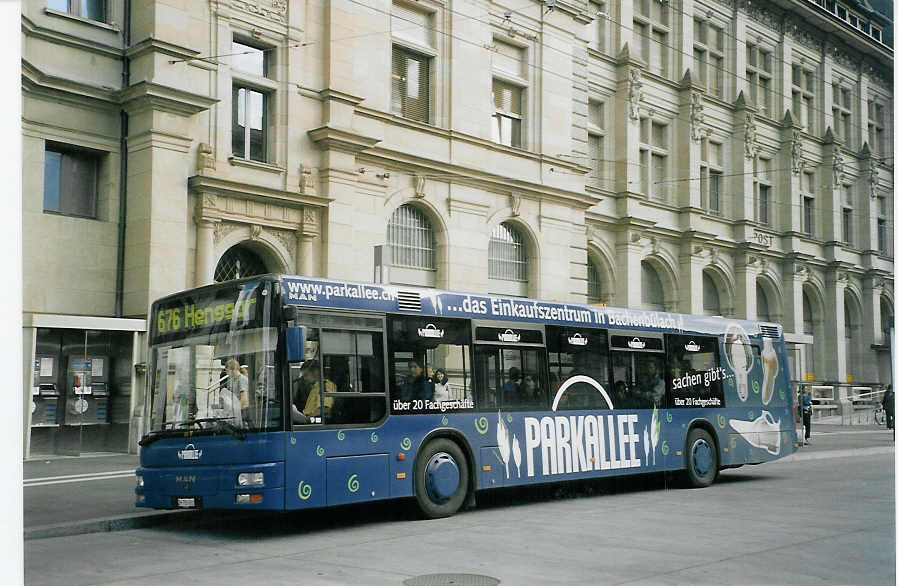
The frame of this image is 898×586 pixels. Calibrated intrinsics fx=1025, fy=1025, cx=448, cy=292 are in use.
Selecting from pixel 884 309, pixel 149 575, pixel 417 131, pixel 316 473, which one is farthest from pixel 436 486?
pixel 884 309

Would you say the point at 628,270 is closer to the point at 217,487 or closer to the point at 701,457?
the point at 701,457

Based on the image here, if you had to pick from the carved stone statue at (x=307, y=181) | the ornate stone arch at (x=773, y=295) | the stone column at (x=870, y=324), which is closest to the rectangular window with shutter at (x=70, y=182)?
the carved stone statue at (x=307, y=181)

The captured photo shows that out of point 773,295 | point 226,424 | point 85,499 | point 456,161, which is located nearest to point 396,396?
point 226,424

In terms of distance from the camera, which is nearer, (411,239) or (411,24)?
(411,239)

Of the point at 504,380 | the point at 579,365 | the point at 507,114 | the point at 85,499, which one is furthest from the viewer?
the point at 507,114

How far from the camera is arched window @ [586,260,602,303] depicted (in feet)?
113

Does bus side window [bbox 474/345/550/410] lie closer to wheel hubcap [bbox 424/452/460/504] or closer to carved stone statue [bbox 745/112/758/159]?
wheel hubcap [bbox 424/452/460/504]

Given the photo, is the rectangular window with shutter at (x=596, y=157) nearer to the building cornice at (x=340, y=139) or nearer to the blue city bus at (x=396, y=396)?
the building cornice at (x=340, y=139)

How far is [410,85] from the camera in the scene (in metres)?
26.8

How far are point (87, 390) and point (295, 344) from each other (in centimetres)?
1060

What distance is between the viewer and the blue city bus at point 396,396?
11289mm

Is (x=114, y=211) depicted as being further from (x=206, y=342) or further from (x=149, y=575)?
(x=149, y=575)

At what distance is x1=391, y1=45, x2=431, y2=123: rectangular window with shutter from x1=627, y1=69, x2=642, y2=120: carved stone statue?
1036 cm

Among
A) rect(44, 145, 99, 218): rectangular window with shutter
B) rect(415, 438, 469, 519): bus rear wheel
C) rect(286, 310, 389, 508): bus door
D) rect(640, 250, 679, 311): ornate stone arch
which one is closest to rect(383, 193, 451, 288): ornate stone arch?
rect(44, 145, 99, 218): rectangular window with shutter
